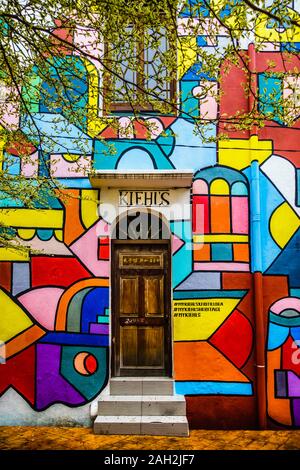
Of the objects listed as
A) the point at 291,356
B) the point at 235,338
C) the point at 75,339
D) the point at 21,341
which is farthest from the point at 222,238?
the point at 21,341

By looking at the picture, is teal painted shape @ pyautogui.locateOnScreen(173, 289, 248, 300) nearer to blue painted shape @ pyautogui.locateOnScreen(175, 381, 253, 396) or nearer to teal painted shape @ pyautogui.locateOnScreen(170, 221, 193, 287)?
teal painted shape @ pyautogui.locateOnScreen(170, 221, 193, 287)

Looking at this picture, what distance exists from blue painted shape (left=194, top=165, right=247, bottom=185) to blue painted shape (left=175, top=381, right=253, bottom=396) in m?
2.85

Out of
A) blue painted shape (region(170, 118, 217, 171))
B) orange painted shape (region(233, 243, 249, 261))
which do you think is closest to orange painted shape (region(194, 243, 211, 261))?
orange painted shape (region(233, 243, 249, 261))

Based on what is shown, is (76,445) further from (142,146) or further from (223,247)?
(142,146)

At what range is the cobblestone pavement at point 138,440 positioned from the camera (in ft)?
16.2

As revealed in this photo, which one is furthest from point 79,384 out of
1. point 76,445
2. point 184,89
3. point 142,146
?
point 184,89

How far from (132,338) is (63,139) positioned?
315cm

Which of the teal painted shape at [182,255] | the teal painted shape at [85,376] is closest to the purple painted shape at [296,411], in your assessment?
the teal painted shape at [182,255]

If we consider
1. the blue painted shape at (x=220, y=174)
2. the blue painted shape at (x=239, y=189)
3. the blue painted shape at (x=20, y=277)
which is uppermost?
the blue painted shape at (x=220, y=174)

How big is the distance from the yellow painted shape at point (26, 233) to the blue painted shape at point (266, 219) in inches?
125

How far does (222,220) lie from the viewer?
608 centimetres

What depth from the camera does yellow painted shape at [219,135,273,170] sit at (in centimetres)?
613

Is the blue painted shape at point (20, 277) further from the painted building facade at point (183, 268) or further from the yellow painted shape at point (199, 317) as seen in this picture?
the yellow painted shape at point (199, 317)

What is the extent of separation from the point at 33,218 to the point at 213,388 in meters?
3.51
